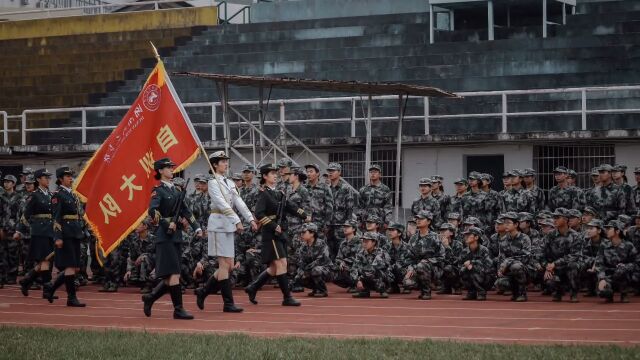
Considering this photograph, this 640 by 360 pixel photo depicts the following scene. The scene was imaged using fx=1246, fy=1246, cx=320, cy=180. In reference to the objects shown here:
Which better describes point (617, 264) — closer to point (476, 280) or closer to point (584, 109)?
point (476, 280)

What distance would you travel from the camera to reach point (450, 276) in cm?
1853

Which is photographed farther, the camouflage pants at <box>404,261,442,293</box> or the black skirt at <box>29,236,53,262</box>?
the black skirt at <box>29,236,53,262</box>

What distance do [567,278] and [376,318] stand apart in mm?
3529

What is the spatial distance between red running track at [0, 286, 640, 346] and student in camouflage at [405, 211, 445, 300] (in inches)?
12.1

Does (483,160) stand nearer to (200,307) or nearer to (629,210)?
(629,210)

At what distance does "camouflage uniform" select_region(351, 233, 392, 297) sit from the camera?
18.4 metres

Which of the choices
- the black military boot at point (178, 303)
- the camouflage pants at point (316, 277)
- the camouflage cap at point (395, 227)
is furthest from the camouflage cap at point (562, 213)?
the black military boot at point (178, 303)

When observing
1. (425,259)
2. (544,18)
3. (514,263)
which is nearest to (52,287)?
(425,259)

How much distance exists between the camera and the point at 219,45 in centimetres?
3138

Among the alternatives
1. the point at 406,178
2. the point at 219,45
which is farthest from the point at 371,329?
the point at 219,45

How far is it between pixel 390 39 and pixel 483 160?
618 centimetres

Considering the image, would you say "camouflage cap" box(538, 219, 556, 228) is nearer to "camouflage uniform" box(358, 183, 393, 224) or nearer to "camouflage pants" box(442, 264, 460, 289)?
"camouflage pants" box(442, 264, 460, 289)

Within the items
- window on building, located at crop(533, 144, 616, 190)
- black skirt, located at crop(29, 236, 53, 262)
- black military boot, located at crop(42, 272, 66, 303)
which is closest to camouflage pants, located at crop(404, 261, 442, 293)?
black military boot, located at crop(42, 272, 66, 303)

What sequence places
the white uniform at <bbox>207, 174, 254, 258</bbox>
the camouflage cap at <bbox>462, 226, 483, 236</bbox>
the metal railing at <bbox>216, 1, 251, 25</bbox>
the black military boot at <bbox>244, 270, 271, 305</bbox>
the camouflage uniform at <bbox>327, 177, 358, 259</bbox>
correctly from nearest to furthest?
the white uniform at <bbox>207, 174, 254, 258</bbox>
the black military boot at <bbox>244, 270, 271, 305</bbox>
the camouflage cap at <bbox>462, 226, 483, 236</bbox>
the camouflage uniform at <bbox>327, 177, 358, 259</bbox>
the metal railing at <bbox>216, 1, 251, 25</bbox>
